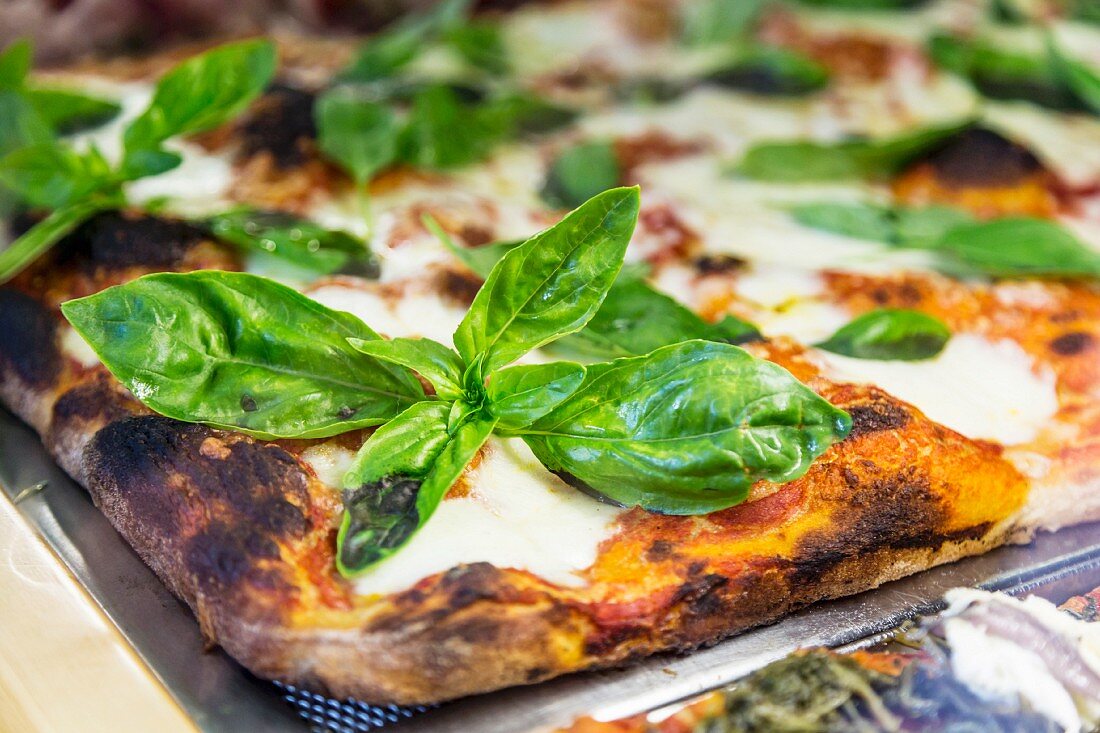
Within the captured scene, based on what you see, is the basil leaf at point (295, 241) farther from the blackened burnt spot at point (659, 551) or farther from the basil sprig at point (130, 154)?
the blackened burnt spot at point (659, 551)

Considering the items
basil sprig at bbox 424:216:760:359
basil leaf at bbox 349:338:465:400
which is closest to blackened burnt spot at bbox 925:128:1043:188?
basil sprig at bbox 424:216:760:359

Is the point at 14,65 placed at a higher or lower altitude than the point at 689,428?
higher

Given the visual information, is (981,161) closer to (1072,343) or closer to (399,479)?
(1072,343)

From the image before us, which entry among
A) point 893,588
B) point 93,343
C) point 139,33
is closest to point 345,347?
point 93,343

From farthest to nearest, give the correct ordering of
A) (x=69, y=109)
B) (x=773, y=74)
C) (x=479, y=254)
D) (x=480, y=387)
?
(x=773, y=74), (x=69, y=109), (x=479, y=254), (x=480, y=387)

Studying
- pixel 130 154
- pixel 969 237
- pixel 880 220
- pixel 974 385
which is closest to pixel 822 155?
pixel 880 220

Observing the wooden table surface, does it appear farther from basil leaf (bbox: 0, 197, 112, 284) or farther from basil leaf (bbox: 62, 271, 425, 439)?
basil leaf (bbox: 0, 197, 112, 284)

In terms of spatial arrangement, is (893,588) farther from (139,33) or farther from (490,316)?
(139,33)
